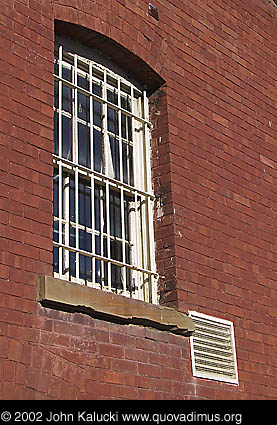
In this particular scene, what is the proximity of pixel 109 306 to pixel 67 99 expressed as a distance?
1994 millimetres

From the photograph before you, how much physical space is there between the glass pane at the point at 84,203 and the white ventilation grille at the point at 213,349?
4.18ft

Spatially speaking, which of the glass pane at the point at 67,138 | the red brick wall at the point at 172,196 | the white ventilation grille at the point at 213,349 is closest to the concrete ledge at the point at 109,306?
the red brick wall at the point at 172,196

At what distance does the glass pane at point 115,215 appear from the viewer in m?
7.09

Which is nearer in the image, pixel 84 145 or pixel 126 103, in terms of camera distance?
pixel 84 145

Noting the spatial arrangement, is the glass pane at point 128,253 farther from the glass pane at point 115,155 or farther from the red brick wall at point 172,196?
the glass pane at point 115,155

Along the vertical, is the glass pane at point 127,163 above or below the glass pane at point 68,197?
above

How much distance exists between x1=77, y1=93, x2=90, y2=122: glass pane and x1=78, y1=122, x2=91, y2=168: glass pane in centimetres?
9

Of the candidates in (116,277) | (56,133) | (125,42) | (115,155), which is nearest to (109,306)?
(116,277)

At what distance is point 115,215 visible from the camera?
282 inches

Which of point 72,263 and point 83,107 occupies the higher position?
point 83,107

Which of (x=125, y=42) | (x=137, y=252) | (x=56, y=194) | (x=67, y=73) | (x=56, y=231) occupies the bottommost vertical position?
(x=56, y=231)

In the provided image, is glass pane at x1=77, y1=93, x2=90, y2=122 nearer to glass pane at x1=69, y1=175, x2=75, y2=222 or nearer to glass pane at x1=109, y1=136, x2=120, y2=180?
glass pane at x1=109, y1=136, x2=120, y2=180

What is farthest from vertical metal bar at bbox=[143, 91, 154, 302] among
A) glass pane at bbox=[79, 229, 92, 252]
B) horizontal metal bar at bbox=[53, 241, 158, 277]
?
glass pane at bbox=[79, 229, 92, 252]

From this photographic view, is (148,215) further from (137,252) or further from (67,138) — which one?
(67,138)
